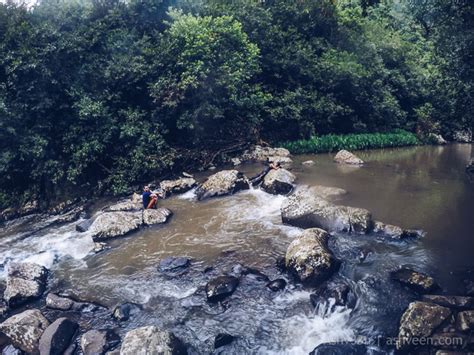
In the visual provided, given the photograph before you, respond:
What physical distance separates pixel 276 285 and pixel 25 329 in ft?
22.8

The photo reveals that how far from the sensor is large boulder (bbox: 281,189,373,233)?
44.9 ft

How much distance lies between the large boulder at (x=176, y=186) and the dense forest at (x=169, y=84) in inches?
67.7

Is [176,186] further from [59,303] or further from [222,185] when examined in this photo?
[59,303]

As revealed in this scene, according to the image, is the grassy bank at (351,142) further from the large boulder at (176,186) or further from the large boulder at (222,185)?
the large boulder at (176,186)

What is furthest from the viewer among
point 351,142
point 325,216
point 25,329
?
point 351,142

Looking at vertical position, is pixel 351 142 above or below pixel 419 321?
above

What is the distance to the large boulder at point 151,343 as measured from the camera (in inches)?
336

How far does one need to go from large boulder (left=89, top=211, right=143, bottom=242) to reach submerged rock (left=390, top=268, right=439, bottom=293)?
10080mm

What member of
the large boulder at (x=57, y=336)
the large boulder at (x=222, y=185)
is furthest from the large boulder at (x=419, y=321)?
the large boulder at (x=222, y=185)

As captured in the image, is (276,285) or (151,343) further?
(276,285)

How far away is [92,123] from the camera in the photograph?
65.8 feet

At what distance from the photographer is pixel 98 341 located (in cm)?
919

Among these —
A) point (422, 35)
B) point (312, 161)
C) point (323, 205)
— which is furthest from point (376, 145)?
point (422, 35)

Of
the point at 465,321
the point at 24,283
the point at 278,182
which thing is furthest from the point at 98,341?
the point at 278,182
